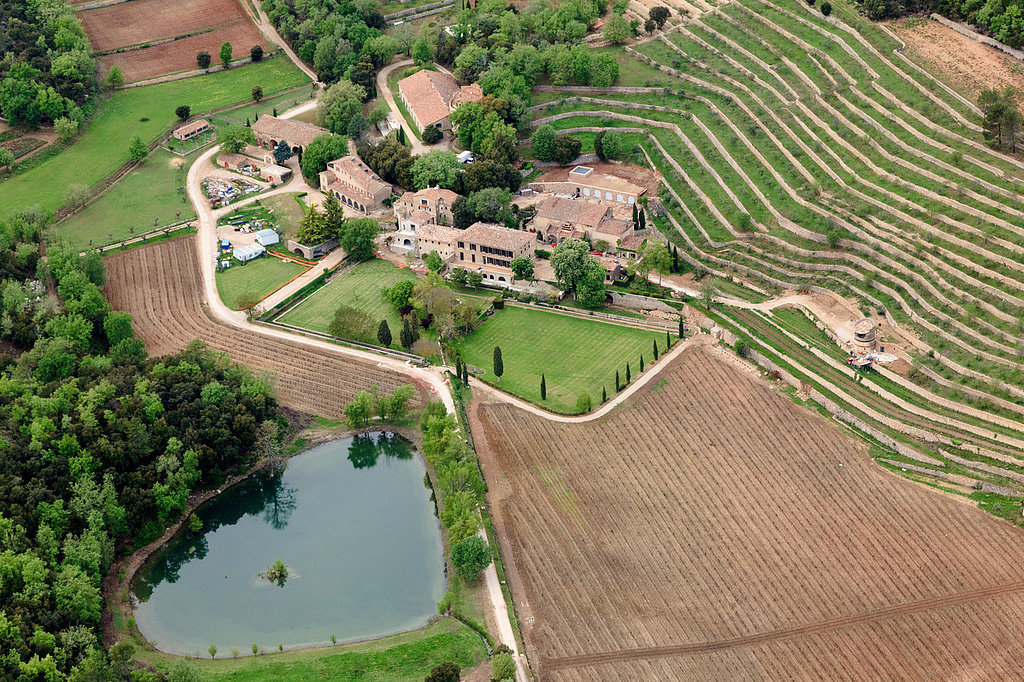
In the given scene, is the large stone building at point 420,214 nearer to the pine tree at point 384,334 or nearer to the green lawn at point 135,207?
the pine tree at point 384,334

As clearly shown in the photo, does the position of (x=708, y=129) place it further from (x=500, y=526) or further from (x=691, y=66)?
(x=500, y=526)

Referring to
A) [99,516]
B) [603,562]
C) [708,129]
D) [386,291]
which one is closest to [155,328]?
[386,291]

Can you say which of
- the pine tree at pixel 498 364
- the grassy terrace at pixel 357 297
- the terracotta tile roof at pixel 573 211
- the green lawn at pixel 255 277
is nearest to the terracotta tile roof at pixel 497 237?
the terracotta tile roof at pixel 573 211

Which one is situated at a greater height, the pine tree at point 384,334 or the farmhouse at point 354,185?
the farmhouse at point 354,185

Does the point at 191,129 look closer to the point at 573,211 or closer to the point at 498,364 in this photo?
the point at 573,211

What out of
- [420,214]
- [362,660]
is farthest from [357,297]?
[362,660]

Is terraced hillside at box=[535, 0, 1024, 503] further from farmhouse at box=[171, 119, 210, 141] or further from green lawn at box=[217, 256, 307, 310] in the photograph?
farmhouse at box=[171, 119, 210, 141]

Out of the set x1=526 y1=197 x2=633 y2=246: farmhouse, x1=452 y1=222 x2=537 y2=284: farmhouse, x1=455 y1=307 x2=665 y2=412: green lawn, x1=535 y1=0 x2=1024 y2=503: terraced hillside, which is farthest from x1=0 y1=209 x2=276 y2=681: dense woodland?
x1=535 y1=0 x2=1024 y2=503: terraced hillside
